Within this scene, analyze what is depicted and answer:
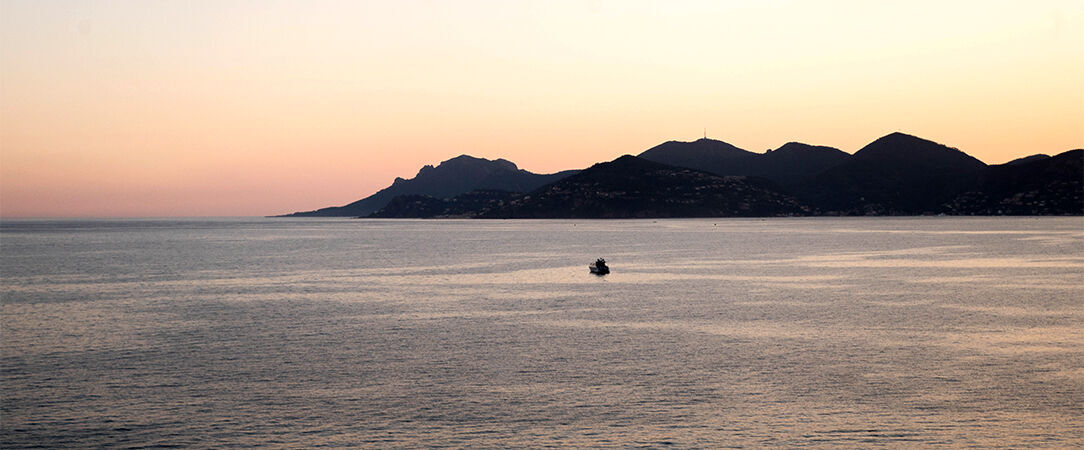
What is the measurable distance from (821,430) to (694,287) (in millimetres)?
52410

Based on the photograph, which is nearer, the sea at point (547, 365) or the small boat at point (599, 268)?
the sea at point (547, 365)

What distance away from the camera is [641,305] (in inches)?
2589

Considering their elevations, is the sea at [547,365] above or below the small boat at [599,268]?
below

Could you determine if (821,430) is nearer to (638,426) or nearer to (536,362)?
(638,426)

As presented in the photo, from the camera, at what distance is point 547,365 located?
130ft

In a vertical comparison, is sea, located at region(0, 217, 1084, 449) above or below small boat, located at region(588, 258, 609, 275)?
below

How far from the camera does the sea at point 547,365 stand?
28391 millimetres

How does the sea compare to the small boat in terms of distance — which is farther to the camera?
the small boat

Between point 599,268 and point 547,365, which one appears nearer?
point 547,365

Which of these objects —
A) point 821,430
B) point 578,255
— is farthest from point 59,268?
point 821,430

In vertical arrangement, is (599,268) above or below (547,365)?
above

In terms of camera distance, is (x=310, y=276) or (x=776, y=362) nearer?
(x=776, y=362)

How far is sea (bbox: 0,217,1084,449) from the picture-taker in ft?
93.1

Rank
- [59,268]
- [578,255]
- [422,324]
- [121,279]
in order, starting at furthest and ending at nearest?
[578,255] → [59,268] → [121,279] → [422,324]
